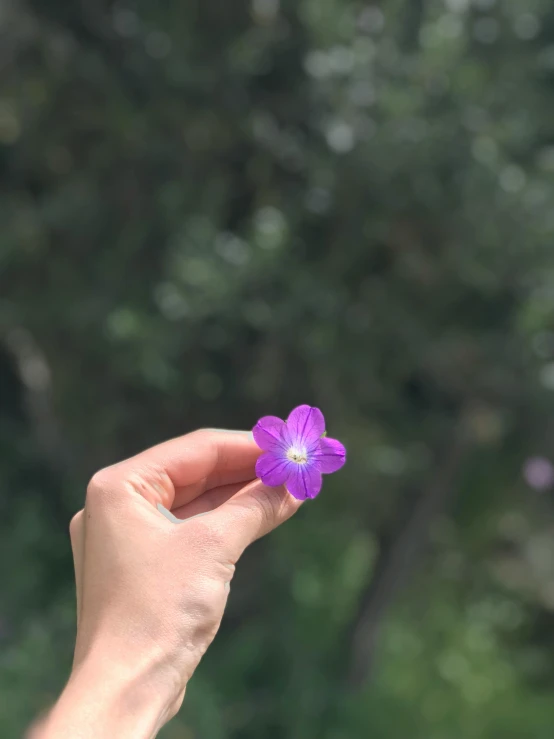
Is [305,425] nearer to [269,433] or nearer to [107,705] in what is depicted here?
[269,433]

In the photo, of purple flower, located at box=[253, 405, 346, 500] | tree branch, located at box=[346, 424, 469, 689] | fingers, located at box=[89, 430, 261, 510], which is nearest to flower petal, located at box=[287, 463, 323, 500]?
purple flower, located at box=[253, 405, 346, 500]

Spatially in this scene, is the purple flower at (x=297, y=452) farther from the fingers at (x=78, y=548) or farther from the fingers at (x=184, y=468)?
the fingers at (x=78, y=548)

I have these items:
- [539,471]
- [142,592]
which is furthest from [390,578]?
[142,592]

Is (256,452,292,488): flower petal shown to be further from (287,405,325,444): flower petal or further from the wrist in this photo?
the wrist

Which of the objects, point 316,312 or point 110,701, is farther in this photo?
point 316,312

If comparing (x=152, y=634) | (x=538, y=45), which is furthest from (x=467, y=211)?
(x=152, y=634)
